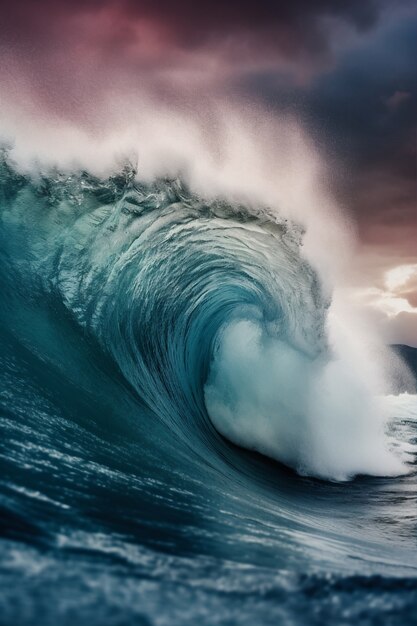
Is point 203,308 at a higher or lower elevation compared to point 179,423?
higher

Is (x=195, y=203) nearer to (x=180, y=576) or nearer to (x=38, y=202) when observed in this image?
(x=38, y=202)

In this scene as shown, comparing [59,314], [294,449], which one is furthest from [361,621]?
[294,449]

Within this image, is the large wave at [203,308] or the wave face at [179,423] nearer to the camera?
the wave face at [179,423]

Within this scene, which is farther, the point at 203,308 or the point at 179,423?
the point at 203,308

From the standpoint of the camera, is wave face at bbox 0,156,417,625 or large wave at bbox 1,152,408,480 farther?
large wave at bbox 1,152,408,480
